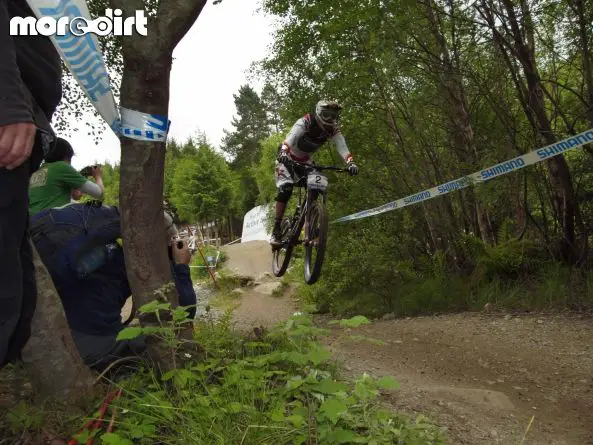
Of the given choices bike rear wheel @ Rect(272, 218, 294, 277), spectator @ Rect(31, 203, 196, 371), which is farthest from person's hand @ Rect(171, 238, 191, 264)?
bike rear wheel @ Rect(272, 218, 294, 277)

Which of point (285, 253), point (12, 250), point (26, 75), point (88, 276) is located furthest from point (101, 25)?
point (285, 253)

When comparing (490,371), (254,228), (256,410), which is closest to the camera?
(256,410)

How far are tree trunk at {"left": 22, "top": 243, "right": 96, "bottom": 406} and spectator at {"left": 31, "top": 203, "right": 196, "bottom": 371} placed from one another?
1.14ft

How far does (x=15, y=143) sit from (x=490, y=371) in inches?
169

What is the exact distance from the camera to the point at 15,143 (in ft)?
3.88

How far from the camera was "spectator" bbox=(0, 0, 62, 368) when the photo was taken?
1.19m

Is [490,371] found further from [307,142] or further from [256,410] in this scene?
[307,142]

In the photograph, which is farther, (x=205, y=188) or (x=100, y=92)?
(x=205, y=188)

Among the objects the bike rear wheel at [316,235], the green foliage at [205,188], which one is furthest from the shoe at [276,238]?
the green foliage at [205,188]

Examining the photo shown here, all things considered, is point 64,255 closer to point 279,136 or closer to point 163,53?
point 163,53

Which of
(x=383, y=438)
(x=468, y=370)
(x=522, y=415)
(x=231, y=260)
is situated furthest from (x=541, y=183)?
(x=231, y=260)

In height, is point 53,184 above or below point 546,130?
below

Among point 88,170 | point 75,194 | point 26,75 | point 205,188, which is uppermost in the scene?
point 205,188

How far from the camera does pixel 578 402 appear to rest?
3.43 meters
